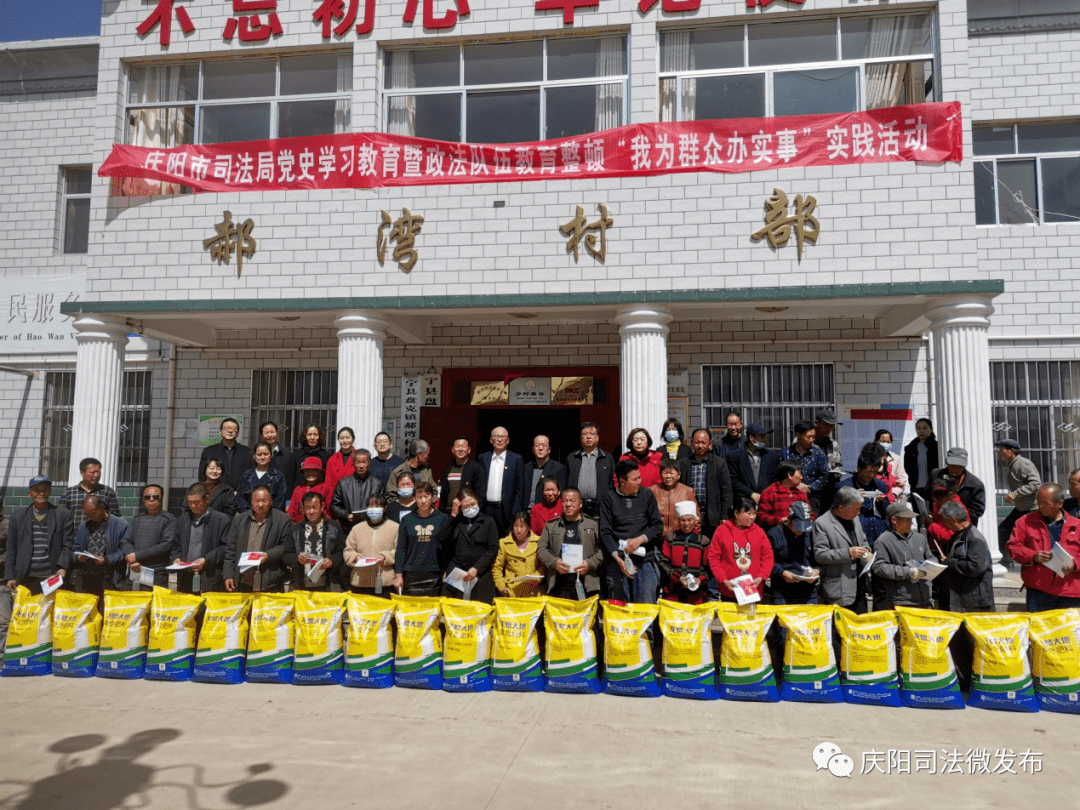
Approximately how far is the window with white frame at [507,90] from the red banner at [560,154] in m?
0.42

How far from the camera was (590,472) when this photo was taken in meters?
7.20

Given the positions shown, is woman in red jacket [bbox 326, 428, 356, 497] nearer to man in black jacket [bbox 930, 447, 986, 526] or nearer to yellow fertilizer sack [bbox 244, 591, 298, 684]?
yellow fertilizer sack [bbox 244, 591, 298, 684]

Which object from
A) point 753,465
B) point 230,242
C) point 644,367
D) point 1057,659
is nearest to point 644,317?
point 644,367

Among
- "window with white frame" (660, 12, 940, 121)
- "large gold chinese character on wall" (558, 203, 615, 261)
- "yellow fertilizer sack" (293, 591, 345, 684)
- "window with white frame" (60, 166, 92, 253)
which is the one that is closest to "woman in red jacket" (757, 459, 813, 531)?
"yellow fertilizer sack" (293, 591, 345, 684)

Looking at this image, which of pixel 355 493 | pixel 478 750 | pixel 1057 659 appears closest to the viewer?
pixel 478 750

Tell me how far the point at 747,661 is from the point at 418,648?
2.49m

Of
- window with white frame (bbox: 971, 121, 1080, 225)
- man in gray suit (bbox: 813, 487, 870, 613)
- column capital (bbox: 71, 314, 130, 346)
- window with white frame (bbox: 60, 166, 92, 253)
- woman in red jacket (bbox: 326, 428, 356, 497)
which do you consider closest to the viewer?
man in gray suit (bbox: 813, 487, 870, 613)

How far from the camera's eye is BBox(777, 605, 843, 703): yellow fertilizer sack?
5.40 meters

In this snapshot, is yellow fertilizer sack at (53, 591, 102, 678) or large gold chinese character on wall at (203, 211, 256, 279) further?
large gold chinese character on wall at (203, 211, 256, 279)

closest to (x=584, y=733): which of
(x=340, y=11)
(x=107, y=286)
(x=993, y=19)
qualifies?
(x=107, y=286)

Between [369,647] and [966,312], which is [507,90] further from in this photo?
[369,647]

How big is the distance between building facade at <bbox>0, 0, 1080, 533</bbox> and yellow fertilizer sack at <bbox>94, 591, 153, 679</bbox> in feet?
→ 11.8

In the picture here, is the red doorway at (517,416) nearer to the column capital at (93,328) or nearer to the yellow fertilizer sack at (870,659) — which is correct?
the column capital at (93,328)

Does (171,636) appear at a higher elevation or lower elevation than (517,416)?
lower
